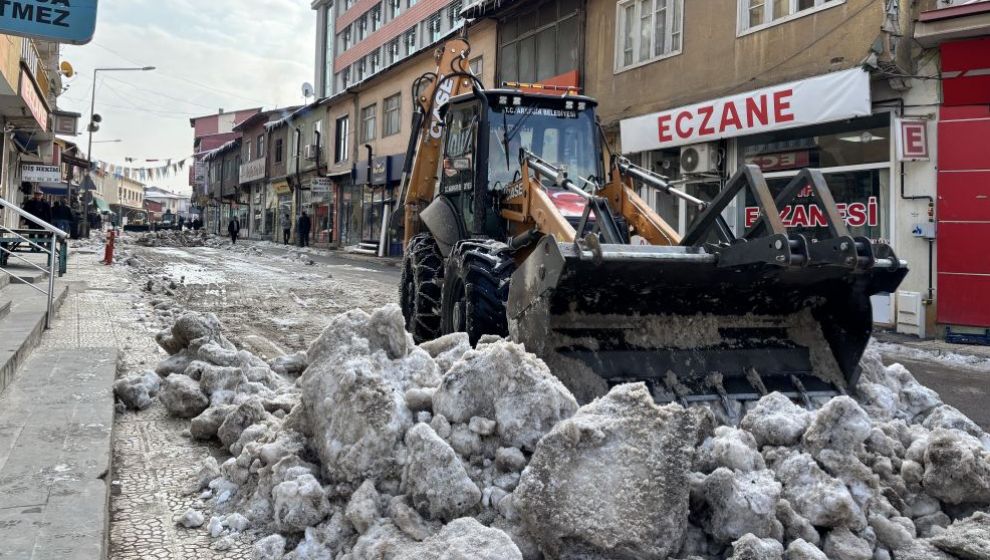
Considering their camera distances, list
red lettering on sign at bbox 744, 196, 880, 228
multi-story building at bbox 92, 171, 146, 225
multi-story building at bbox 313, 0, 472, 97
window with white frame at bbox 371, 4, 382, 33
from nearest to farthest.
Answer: red lettering on sign at bbox 744, 196, 880, 228 → multi-story building at bbox 313, 0, 472, 97 → window with white frame at bbox 371, 4, 382, 33 → multi-story building at bbox 92, 171, 146, 225

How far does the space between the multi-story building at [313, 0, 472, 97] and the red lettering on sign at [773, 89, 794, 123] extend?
18.7 meters

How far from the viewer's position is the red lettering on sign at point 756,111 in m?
13.3

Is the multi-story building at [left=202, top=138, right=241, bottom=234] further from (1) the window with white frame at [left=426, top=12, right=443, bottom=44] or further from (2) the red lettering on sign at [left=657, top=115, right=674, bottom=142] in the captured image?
(2) the red lettering on sign at [left=657, top=115, right=674, bottom=142]

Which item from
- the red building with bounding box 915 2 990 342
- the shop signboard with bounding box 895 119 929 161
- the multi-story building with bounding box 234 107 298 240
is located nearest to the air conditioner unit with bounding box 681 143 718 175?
the shop signboard with bounding box 895 119 929 161

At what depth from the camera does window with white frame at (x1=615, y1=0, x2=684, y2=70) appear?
16.0 meters

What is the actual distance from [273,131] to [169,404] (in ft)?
152

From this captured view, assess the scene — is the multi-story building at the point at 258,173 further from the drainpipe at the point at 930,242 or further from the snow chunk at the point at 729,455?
the snow chunk at the point at 729,455

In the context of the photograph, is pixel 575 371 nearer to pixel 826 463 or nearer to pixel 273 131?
pixel 826 463

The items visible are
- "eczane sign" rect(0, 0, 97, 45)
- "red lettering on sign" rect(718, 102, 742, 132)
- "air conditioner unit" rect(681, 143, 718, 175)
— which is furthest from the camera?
"air conditioner unit" rect(681, 143, 718, 175)

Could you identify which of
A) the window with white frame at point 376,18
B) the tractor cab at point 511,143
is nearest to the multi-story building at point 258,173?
the window with white frame at point 376,18

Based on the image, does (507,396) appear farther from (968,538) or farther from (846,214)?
(846,214)

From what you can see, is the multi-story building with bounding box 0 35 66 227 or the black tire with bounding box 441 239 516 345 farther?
the multi-story building with bounding box 0 35 66 227

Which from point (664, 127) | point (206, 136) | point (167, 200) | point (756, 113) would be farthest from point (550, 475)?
point (167, 200)

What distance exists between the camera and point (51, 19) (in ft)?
21.5
